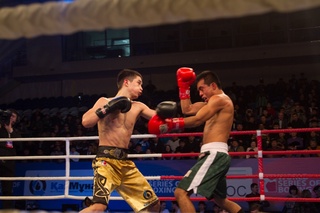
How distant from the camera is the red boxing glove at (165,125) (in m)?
2.32

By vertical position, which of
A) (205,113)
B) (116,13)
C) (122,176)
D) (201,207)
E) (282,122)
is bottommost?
(201,207)

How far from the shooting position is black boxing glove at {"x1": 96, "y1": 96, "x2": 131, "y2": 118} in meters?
2.34

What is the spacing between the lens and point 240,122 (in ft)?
20.3

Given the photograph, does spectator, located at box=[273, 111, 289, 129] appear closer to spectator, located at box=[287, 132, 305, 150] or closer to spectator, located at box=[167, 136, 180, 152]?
spectator, located at box=[287, 132, 305, 150]

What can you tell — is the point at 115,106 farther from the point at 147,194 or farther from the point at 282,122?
the point at 282,122

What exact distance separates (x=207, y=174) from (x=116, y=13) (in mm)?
1549

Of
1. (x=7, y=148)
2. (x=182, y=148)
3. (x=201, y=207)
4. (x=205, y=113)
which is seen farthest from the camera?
(x=182, y=148)

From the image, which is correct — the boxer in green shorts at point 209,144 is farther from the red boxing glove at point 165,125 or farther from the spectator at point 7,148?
the spectator at point 7,148

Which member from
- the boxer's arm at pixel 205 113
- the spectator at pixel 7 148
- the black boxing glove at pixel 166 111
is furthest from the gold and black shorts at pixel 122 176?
the spectator at pixel 7 148

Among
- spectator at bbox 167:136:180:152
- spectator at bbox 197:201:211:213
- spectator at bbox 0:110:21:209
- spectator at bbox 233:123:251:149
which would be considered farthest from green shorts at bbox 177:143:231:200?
spectator at bbox 167:136:180:152

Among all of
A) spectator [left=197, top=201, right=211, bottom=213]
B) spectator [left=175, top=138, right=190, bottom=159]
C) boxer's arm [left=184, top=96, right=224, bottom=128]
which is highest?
boxer's arm [left=184, top=96, right=224, bottom=128]

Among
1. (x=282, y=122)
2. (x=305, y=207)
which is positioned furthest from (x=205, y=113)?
(x=282, y=122)

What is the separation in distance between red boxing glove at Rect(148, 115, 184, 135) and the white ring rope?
1.36 meters

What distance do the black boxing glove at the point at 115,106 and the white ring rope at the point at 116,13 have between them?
1.30 metres
